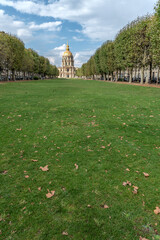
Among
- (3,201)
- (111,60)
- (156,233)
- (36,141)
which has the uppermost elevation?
A: (111,60)

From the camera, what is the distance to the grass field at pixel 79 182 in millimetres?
3107

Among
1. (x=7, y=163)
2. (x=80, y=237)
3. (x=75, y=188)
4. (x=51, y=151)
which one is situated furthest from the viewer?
(x=51, y=151)

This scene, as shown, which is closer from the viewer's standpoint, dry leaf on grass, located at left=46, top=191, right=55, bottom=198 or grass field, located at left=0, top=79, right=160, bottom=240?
grass field, located at left=0, top=79, right=160, bottom=240

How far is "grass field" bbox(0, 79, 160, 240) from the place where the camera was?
10.2 feet

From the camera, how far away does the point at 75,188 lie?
4117mm

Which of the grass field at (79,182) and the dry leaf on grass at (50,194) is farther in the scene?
the dry leaf on grass at (50,194)

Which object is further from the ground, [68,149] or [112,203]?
[68,149]

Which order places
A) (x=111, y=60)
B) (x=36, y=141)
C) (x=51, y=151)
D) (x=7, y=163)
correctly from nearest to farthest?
(x=7, y=163)
(x=51, y=151)
(x=36, y=141)
(x=111, y=60)

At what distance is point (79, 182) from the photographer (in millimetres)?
4340

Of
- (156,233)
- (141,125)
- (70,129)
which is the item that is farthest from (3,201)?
(141,125)

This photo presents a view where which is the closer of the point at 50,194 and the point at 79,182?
the point at 50,194

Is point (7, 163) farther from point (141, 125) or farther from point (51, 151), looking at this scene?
point (141, 125)

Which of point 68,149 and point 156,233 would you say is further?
point 68,149

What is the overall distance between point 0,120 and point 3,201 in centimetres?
637
